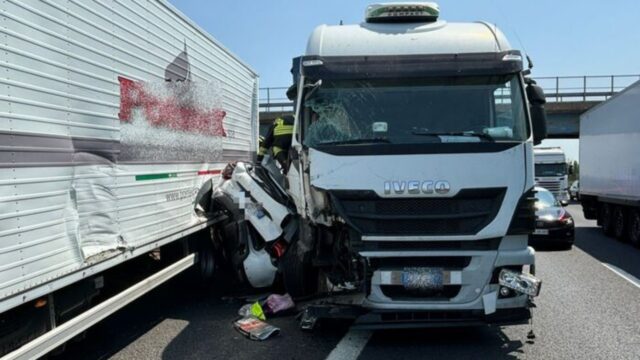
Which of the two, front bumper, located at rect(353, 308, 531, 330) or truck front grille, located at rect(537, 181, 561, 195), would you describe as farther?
truck front grille, located at rect(537, 181, 561, 195)

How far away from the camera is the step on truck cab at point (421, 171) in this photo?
17.7ft

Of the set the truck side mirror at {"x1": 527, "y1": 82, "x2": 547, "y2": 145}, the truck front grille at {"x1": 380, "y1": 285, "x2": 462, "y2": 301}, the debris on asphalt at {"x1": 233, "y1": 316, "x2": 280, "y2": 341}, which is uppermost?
the truck side mirror at {"x1": 527, "y1": 82, "x2": 547, "y2": 145}

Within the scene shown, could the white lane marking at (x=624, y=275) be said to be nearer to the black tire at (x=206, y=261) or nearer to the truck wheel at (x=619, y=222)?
the truck wheel at (x=619, y=222)

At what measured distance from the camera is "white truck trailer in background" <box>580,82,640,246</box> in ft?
45.6

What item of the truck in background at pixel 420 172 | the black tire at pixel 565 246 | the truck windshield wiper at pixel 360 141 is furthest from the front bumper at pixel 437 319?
the black tire at pixel 565 246

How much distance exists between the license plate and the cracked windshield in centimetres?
120

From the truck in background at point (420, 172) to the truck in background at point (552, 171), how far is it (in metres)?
22.1

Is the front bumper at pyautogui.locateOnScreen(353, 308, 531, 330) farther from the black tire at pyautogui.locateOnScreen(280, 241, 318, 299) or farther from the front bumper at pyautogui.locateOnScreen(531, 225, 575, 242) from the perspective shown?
the front bumper at pyautogui.locateOnScreen(531, 225, 575, 242)

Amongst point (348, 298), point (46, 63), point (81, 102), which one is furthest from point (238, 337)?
point (46, 63)

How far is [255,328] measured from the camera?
20.6 feet

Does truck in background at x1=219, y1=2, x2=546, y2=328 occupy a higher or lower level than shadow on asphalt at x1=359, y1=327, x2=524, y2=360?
higher

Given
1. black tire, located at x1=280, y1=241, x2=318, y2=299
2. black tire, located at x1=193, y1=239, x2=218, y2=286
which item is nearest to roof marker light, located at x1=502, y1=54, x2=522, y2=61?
black tire, located at x1=280, y1=241, x2=318, y2=299

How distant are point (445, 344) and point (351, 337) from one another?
92cm

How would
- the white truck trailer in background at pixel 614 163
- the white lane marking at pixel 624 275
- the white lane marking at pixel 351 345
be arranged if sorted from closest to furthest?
the white lane marking at pixel 351 345 < the white lane marking at pixel 624 275 < the white truck trailer in background at pixel 614 163
